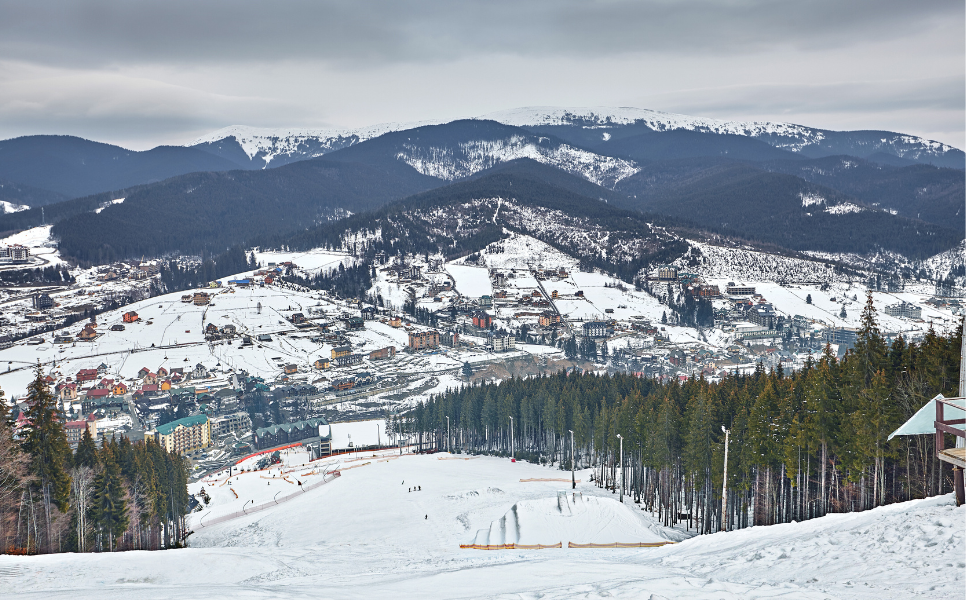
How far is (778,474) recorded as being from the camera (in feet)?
112

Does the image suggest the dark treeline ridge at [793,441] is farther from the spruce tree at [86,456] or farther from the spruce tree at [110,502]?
the spruce tree at [86,456]

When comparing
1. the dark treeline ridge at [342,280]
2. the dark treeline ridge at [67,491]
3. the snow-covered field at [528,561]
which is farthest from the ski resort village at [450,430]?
the dark treeline ridge at [342,280]

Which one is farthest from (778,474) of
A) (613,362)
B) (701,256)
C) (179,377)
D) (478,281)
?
(701,256)

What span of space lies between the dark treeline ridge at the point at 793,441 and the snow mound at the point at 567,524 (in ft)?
15.7

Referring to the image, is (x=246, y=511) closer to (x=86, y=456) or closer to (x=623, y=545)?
(x=86, y=456)

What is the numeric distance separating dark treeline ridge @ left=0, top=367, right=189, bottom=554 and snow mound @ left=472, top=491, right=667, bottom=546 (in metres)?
19.3

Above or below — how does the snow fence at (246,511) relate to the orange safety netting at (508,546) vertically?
below

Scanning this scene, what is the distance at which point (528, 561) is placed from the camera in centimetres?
1938

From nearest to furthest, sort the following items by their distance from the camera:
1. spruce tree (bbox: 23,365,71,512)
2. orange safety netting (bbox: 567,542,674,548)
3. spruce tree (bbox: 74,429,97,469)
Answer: spruce tree (bbox: 23,365,71,512)
orange safety netting (bbox: 567,542,674,548)
spruce tree (bbox: 74,429,97,469)

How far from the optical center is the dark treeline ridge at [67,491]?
88.1 feet

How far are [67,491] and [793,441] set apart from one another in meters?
34.6

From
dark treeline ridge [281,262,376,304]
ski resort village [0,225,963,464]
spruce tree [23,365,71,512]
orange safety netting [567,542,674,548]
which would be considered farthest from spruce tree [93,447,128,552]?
dark treeline ridge [281,262,376,304]

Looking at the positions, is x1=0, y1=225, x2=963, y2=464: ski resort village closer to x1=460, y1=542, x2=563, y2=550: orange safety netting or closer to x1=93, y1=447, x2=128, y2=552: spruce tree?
x1=93, y1=447, x2=128, y2=552: spruce tree

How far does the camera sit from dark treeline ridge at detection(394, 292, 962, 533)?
26.0 metres
